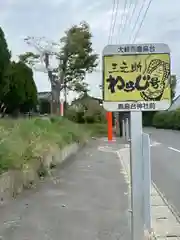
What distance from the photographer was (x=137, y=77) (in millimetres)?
5031

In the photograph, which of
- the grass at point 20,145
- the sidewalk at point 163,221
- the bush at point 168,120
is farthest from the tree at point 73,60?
the sidewalk at point 163,221

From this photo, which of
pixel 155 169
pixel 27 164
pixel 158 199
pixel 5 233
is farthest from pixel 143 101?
pixel 155 169

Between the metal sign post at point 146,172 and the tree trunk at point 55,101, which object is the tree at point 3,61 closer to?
the metal sign post at point 146,172

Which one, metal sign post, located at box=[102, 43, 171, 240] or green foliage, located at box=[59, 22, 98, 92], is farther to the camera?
green foliage, located at box=[59, 22, 98, 92]

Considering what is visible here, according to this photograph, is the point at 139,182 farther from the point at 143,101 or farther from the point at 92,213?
the point at 92,213

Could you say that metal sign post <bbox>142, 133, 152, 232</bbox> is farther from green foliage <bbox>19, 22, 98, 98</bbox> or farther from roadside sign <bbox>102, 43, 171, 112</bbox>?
green foliage <bbox>19, 22, 98, 98</bbox>

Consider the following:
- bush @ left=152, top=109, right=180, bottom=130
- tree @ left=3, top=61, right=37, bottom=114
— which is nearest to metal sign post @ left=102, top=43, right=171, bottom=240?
tree @ left=3, top=61, right=37, bottom=114

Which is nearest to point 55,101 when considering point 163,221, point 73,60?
point 73,60

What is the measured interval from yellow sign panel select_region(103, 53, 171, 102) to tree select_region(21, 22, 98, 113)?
4059cm

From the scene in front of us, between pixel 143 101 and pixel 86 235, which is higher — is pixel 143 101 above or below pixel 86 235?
above

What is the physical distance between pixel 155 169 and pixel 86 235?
958 centimetres

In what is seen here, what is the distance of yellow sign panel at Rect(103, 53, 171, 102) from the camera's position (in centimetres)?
503

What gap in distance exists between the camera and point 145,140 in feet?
20.0

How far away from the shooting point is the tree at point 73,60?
47.4 meters
